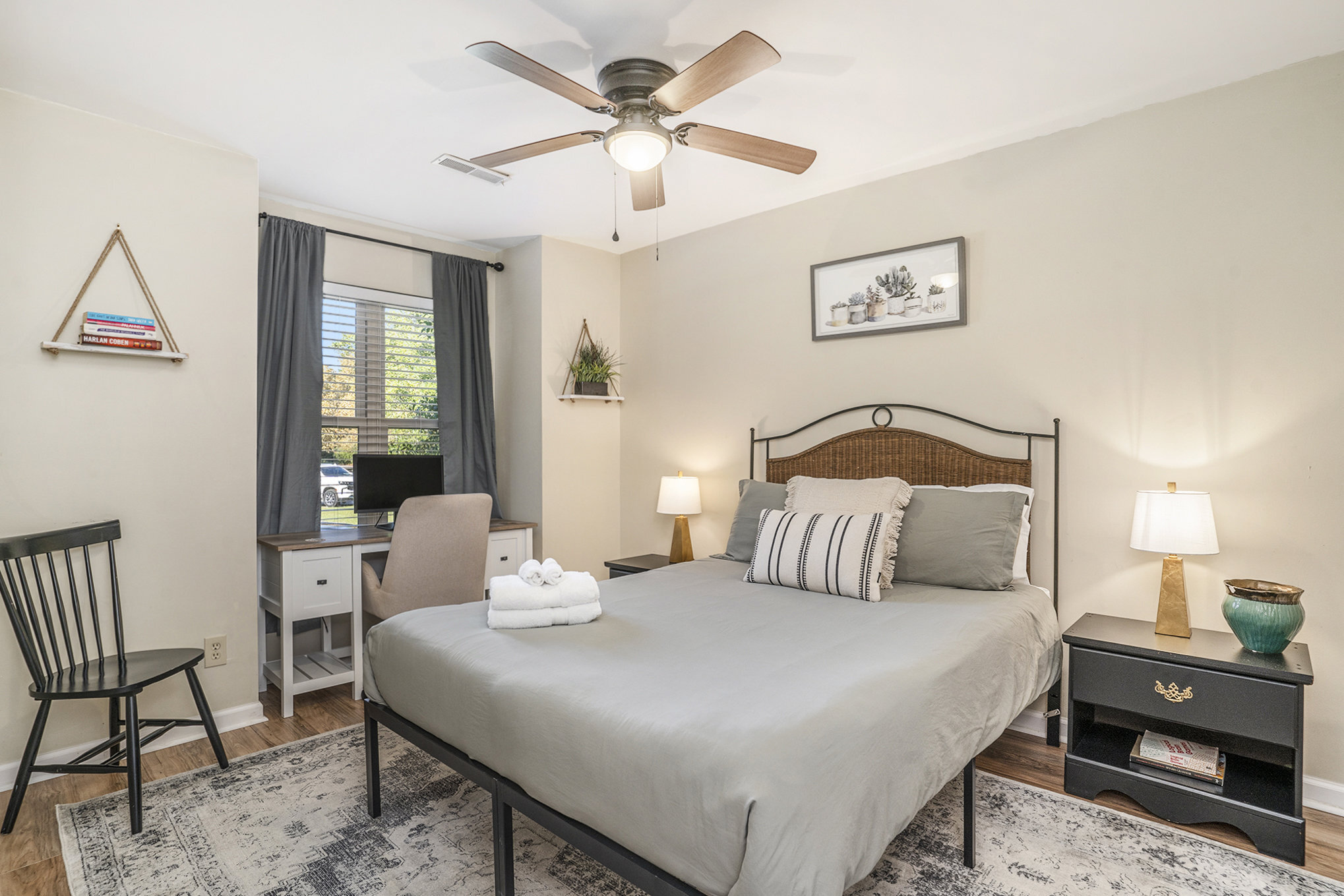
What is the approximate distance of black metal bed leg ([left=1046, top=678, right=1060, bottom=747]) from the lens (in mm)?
2840

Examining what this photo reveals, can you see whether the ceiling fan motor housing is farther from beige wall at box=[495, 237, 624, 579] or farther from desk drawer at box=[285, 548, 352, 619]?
desk drawer at box=[285, 548, 352, 619]

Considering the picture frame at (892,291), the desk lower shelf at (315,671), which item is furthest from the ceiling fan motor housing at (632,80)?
the desk lower shelf at (315,671)

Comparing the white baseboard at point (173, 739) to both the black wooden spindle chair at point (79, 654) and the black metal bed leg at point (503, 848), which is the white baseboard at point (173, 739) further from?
the black metal bed leg at point (503, 848)

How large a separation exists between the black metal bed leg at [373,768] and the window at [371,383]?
1.96 meters

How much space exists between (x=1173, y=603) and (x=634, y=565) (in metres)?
2.61

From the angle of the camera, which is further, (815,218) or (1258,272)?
(815,218)

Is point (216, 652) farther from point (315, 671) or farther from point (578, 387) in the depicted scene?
point (578, 387)

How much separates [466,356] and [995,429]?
10.4 feet

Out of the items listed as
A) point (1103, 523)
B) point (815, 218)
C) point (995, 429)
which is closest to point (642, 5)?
point (815, 218)

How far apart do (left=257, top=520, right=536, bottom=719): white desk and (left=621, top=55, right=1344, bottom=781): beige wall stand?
2.52 m

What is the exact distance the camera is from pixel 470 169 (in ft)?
10.9

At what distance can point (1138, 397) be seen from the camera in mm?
2729

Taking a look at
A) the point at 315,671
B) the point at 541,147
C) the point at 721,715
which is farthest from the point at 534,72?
the point at 315,671

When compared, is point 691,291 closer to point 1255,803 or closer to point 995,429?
point 995,429
